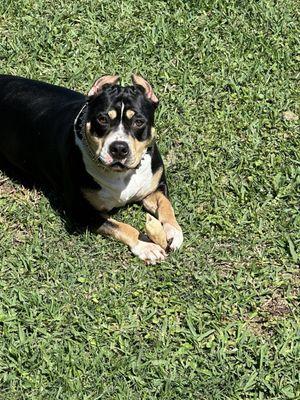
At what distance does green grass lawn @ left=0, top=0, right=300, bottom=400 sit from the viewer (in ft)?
15.6

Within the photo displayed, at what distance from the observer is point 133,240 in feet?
18.2

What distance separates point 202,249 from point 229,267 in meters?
0.25

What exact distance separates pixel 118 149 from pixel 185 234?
93 centimetres

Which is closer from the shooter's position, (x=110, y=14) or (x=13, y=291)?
(x=13, y=291)

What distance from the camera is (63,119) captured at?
20.0ft

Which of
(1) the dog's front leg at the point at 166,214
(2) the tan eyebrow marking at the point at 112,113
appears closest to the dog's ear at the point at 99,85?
(2) the tan eyebrow marking at the point at 112,113

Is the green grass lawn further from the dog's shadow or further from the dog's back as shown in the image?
the dog's back

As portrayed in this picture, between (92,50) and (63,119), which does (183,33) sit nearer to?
(92,50)

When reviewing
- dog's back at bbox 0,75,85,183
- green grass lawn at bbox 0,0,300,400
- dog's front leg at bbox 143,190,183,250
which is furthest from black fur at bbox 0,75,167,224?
green grass lawn at bbox 0,0,300,400

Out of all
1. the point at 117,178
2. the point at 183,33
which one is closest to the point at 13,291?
the point at 117,178

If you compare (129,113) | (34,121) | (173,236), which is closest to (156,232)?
(173,236)

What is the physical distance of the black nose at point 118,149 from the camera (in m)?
5.23

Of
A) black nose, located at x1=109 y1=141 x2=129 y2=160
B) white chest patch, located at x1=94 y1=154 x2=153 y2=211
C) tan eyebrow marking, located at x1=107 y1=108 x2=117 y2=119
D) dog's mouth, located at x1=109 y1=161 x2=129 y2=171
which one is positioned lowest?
white chest patch, located at x1=94 y1=154 x2=153 y2=211

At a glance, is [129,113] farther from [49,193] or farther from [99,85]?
[49,193]
